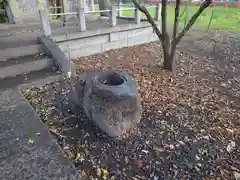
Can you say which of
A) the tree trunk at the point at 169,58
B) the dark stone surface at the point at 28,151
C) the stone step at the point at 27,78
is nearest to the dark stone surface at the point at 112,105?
the dark stone surface at the point at 28,151

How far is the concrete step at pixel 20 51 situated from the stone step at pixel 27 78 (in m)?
0.57

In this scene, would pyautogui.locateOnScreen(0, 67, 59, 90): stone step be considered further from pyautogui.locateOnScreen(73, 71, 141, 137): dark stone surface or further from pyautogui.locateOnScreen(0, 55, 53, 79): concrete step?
pyautogui.locateOnScreen(73, 71, 141, 137): dark stone surface

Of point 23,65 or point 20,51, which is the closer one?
point 23,65

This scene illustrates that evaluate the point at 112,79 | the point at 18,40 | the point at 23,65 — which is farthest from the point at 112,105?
the point at 18,40

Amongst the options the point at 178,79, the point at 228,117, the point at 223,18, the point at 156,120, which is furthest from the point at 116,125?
the point at 223,18

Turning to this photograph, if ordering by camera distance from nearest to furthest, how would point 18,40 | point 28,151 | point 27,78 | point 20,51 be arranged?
point 28,151, point 27,78, point 20,51, point 18,40

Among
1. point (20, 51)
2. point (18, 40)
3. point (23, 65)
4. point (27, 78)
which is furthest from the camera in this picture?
point (18, 40)

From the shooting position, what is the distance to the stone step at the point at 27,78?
12.4 feet

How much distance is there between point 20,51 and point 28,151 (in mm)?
2855

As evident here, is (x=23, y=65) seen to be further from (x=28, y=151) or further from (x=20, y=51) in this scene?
(x=28, y=151)

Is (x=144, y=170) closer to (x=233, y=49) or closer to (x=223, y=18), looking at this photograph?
(x=233, y=49)

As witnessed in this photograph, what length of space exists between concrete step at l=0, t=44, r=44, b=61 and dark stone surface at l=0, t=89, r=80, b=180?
1.75 meters

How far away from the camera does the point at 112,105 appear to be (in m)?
2.70

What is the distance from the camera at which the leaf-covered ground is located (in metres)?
2.48
